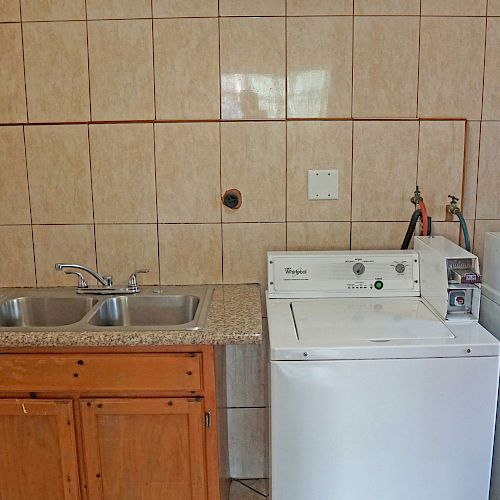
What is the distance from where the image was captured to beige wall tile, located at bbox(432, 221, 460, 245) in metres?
2.21

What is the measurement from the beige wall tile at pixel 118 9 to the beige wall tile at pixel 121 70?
0.02 m

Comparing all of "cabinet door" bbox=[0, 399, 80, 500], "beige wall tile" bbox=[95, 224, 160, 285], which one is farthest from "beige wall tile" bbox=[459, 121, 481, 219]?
"cabinet door" bbox=[0, 399, 80, 500]

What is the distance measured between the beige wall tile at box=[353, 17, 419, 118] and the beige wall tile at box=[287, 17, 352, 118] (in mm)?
40

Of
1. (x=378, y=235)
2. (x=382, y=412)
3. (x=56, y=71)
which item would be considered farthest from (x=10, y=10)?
(x=382, y=412)

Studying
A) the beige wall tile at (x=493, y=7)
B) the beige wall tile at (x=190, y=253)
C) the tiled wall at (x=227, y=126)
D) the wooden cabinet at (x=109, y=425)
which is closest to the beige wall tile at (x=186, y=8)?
the tiled wall at (x=227, y=126)

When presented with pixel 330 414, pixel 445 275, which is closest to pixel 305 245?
pixel 445 275

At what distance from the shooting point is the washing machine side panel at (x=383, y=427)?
1581 millimetres

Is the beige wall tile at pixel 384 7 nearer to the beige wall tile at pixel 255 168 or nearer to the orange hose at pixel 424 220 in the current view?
the beige wall tile at pixel 255 168

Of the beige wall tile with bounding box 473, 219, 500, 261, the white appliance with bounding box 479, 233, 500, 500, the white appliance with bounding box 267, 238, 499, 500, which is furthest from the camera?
the beige wall tile with bounding box 473, 219, 500, 261

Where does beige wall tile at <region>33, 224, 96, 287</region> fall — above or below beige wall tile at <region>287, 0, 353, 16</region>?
below

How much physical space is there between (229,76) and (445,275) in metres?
1.04

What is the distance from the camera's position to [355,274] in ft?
6.60

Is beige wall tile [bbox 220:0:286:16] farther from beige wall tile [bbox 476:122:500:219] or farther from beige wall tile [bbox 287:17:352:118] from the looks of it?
beige wall tile [bbox 476:122:500:219]

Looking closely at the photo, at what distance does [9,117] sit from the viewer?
2.13 metres
